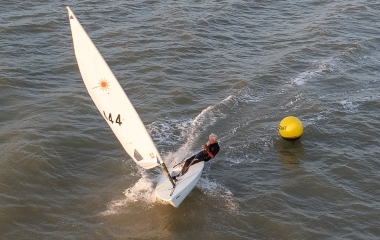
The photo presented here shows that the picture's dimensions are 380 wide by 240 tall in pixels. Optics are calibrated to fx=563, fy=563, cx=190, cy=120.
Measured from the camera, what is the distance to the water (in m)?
15.8

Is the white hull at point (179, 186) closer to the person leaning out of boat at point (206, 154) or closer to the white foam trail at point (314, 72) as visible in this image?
the person leaning out of boat at point (206, 154)

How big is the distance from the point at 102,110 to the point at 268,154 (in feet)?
21.7

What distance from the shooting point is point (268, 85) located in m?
23.9

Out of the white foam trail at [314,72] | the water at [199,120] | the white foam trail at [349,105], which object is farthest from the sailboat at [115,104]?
the white foam trail at [314,72]

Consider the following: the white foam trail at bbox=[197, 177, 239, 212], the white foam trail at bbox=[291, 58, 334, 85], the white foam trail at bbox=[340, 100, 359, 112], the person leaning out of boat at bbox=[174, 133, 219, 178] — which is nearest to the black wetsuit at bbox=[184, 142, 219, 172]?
the person leaning out of boat at bbox=[174, 133, 219, 178]

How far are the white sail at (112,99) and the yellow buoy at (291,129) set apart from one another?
19.3 ft

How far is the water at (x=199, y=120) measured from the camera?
15.8 meters

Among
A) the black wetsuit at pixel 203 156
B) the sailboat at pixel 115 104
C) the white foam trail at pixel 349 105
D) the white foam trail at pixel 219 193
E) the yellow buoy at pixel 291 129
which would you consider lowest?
the white foam trail at pixel 349 105

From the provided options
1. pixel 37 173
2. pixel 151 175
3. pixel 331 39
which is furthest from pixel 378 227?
pixel 331 39

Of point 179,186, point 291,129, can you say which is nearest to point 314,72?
point 291,129

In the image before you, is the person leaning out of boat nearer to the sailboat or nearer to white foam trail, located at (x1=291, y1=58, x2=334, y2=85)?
the sailboat

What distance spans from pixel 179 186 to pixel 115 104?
3157 millimetres

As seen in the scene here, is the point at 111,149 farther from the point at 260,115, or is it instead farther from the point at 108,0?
the point at 108,0

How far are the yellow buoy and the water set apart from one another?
1.58 feet
